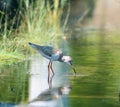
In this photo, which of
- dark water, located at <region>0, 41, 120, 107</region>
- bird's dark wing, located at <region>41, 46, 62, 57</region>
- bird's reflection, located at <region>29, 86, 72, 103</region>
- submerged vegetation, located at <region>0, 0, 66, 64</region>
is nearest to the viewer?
dark water, located at <region>0, 41, 120, 107</region>

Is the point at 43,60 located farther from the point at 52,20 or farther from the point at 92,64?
the point at 52,20

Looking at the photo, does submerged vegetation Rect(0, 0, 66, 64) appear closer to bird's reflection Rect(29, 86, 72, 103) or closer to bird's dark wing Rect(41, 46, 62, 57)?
bird's dark wing Rect(41, 46, 62, 57)

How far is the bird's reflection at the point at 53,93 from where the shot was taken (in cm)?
983

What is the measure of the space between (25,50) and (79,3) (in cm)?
1516

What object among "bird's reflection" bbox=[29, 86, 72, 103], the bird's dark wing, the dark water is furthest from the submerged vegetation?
"bird's reflection" bbox=[29, 86, 72, 103]

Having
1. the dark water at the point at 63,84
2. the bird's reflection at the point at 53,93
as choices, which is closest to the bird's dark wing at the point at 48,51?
the dark water at the point at 63,84

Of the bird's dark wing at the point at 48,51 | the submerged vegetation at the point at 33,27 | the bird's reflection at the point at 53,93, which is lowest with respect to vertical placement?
the bird's reflection at the point at 53,93

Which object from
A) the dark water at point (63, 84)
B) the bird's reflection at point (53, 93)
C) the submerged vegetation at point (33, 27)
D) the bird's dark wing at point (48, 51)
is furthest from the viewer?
the submerged vegetation at point (33, 27)

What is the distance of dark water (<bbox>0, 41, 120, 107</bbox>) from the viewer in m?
A: 9.54

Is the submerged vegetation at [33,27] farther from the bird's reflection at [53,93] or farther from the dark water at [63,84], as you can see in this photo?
the bird's reflection at [53,93]

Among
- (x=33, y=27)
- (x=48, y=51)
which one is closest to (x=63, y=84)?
(x=48, y=51)

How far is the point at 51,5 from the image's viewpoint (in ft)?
78.8

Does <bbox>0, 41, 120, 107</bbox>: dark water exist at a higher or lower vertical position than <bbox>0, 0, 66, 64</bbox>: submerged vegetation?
lower

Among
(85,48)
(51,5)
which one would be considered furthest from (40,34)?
(51,5)
